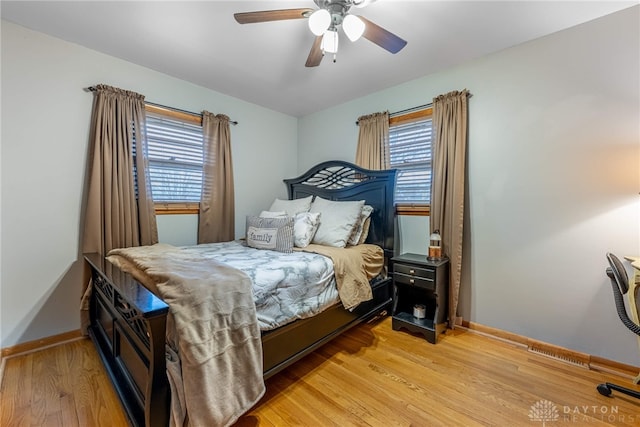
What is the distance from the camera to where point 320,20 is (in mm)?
1492

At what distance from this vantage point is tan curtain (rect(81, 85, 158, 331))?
87.4 inches

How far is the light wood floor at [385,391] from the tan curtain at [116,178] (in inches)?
26.0

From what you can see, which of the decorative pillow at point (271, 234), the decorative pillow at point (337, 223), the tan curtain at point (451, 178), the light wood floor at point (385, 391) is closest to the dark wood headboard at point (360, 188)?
the decorative pillow at point (337, 223)

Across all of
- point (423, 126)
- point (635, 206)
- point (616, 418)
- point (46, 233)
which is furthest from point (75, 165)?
point (635, 206)

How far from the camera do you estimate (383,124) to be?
2.95 metres

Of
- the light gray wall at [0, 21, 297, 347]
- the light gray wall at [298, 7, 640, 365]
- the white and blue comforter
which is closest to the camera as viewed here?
the white and blue comforter

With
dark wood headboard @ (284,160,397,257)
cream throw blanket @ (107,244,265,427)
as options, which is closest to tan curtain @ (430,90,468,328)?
dark wood headboard @ (284,160,397,257)

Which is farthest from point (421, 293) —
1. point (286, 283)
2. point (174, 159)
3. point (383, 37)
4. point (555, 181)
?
point (174, 159)

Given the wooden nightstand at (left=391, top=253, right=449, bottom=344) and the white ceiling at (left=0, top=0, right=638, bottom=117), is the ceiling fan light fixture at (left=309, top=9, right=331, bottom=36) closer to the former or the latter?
the white ceiling at (left=0, top=0, right=638, bottom=117)

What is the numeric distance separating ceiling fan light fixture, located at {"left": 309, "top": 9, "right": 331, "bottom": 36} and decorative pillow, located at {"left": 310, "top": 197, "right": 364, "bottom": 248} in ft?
5.15

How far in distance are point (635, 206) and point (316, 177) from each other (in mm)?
2854

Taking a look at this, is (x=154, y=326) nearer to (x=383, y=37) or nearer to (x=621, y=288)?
(x=383, y=37)

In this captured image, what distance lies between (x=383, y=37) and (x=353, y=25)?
0.78 feet

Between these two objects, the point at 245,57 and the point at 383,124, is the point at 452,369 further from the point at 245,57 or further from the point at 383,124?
the point at 245,57
